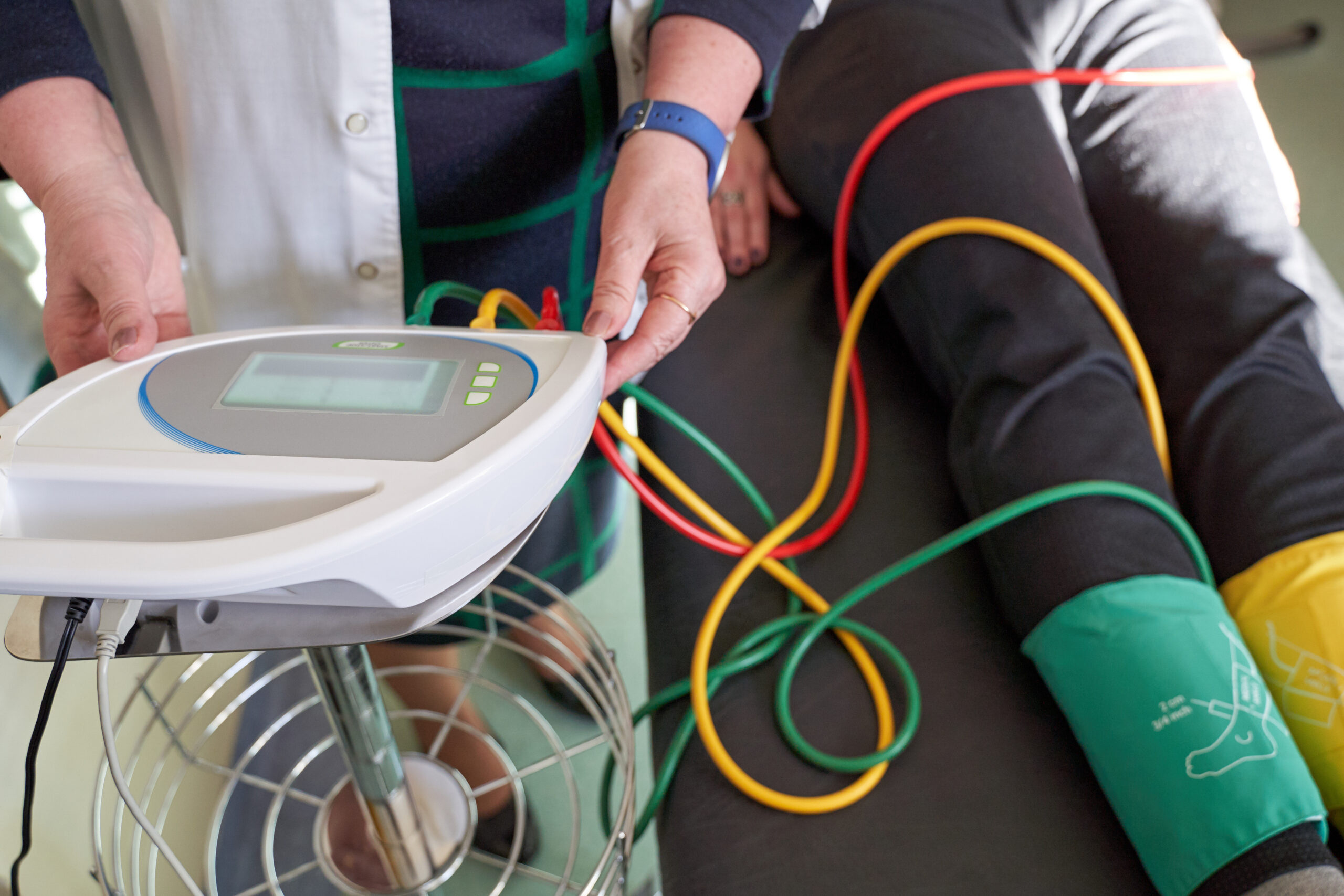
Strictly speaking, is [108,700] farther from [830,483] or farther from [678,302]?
[830,483]

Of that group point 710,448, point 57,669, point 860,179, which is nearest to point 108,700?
point 57,669

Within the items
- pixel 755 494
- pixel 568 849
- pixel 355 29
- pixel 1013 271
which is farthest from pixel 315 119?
pixel 568 849

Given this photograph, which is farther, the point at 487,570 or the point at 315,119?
the point at 315,119

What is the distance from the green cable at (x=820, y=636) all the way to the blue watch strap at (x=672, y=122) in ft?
0.65

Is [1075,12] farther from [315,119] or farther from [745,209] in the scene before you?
[315,119]

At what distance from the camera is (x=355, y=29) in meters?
0.58

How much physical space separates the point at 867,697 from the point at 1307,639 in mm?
339

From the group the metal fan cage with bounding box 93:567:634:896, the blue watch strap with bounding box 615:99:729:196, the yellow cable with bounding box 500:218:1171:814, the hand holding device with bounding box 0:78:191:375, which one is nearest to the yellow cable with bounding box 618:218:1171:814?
the yellow cable with bounding box 500:218:1171:814

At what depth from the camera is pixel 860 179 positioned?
1021 mm

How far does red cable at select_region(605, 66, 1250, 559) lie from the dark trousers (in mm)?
13

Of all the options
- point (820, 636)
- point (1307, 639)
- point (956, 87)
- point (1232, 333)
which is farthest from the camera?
point (956, 87)

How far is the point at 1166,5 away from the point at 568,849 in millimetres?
1321

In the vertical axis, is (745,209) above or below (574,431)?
below

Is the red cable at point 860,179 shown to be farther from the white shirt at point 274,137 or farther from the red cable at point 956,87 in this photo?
the white shirt at point 274,137
